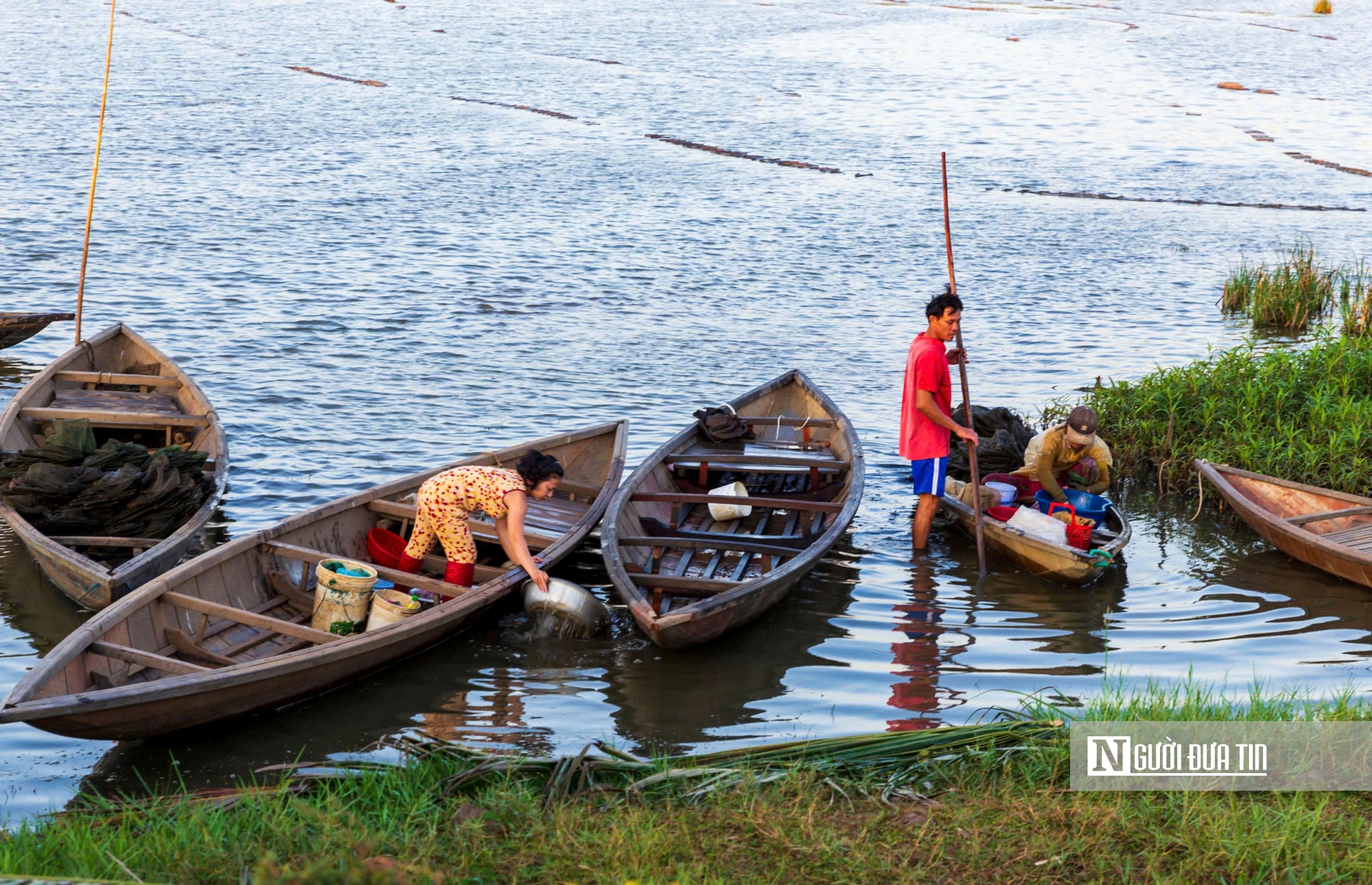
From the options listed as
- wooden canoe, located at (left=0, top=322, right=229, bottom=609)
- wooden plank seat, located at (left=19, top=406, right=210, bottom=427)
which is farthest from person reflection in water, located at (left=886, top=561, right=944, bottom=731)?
wooden plank seat, located at (left=19, top=406, right=210, bottom=427)

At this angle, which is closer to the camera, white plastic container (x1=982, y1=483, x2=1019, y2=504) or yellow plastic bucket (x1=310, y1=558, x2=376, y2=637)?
yellow plastic bucket (x1=310, y1=558, x2=376, y2=637)

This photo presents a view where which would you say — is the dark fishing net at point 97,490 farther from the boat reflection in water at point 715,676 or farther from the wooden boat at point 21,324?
the wooden boat at point 21,324

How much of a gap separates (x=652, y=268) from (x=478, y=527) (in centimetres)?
975

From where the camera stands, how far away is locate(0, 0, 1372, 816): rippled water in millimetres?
7285

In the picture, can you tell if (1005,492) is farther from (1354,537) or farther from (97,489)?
(97,489)

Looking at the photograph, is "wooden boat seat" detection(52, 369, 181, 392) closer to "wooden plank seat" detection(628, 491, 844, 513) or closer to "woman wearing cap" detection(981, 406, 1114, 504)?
"wooden plank seat" detection(628, 491, 844, 513)

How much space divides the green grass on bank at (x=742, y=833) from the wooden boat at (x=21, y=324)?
8.28m

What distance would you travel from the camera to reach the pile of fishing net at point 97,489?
25.8 feet

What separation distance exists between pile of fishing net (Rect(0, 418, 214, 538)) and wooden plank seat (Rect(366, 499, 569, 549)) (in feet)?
3.76

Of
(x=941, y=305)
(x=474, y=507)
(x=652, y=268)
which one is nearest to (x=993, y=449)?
(x=941, y=305)

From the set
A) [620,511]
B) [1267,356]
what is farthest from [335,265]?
[1267,356]

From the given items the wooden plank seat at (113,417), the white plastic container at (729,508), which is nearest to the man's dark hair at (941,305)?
the white plastic container at (729,508)

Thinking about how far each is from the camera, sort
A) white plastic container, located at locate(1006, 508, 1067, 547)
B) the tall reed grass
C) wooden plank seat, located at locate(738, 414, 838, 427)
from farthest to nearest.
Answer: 1. the tall reed grass
2. wooden plank seat, located at locate(738, 414, 838, 427)
3. white plastic container, located at locate(1006, 508, 1067, 547)

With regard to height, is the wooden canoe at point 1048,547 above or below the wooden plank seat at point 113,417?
below
